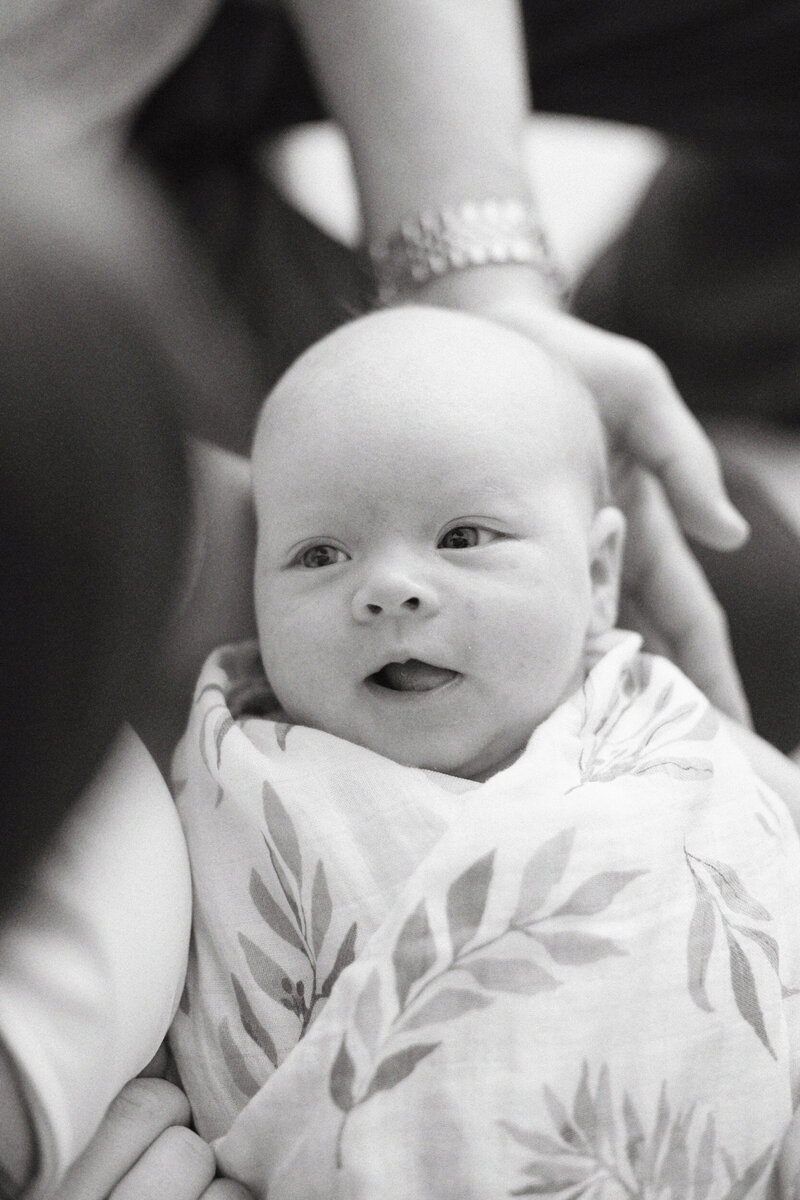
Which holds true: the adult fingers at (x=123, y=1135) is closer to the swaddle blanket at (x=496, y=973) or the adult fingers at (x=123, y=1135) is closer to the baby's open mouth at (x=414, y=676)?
the swaddle blanket at (x=496, y=973)

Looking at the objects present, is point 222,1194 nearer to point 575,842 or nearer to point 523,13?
point 575,842

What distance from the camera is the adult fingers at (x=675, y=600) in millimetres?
944

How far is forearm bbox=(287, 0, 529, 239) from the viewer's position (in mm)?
1052

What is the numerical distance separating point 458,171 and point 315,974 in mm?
699

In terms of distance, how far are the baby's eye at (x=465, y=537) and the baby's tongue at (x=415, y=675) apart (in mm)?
75

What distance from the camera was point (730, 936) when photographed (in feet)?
2.10

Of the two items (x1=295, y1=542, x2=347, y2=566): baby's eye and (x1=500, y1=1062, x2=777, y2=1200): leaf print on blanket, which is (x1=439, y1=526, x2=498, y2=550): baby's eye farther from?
(x1=500, y1=1062, x2=777, y2=1200): leaf print on blanket

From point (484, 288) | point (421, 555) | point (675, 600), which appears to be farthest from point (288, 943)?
point (484, 288)

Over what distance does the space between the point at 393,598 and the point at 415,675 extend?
6cm

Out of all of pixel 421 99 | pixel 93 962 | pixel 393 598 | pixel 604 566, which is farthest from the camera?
pixel 421 99

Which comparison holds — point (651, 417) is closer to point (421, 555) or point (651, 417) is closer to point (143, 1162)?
point (421, 555)

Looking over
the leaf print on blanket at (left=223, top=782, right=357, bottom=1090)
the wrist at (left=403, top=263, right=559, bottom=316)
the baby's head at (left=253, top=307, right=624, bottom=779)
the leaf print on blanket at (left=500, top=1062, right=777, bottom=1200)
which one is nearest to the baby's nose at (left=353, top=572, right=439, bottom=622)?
the baby's head at (left=253, top=307, right=624, bottom=779)

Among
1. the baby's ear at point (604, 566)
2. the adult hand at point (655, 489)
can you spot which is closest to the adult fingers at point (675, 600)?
the adult hand at point (655, 489)

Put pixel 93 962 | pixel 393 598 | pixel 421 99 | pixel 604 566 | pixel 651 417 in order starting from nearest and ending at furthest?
pixel 93 962 < pixel 393 598 < pixel 604 566 < pixel 651 417 < pixel 421 99
